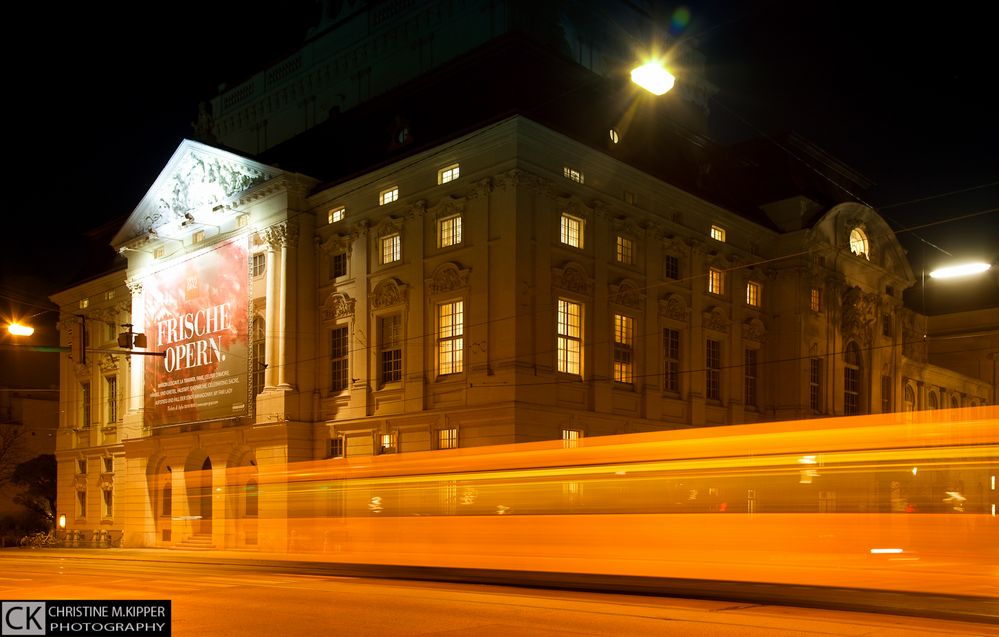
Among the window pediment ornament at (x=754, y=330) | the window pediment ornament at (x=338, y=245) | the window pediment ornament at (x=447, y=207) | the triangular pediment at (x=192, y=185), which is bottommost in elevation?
the window pediment ornament at (x=754, y=330)

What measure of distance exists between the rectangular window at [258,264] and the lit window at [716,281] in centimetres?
1849

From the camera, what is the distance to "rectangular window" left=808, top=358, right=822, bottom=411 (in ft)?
149

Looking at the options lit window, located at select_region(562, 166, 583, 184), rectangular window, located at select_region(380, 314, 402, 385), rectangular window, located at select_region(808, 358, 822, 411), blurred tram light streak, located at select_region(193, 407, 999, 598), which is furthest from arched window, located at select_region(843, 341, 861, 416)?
blurred tram light streak, located at select_region(193, 407, 999, 598)

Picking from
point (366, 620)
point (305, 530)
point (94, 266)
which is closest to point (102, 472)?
point (94, 266)

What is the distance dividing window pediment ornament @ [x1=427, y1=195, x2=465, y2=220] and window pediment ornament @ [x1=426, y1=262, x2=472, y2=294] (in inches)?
73.2

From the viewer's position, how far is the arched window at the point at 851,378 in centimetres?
4816

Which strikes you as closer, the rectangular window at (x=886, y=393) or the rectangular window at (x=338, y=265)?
the rectangular window at (x=338, y=265)

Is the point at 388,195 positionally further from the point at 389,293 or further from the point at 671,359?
the point at 671,359

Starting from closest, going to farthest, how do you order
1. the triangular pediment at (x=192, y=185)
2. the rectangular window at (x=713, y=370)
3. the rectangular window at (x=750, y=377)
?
the rectangular window at (x=713, y=370), the triangular pediment at (x=192, y=185), the rectangular window at (x=750, y=377)

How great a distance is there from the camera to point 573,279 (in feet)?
118

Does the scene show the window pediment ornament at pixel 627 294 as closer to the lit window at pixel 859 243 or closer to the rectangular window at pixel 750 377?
the rectangular window at pixel 750 377

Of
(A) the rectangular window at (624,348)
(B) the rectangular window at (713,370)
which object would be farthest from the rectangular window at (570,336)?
(B) the rectangular window at (713,370)

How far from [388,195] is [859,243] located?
23.9 meters

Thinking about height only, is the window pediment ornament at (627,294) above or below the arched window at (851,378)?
above
